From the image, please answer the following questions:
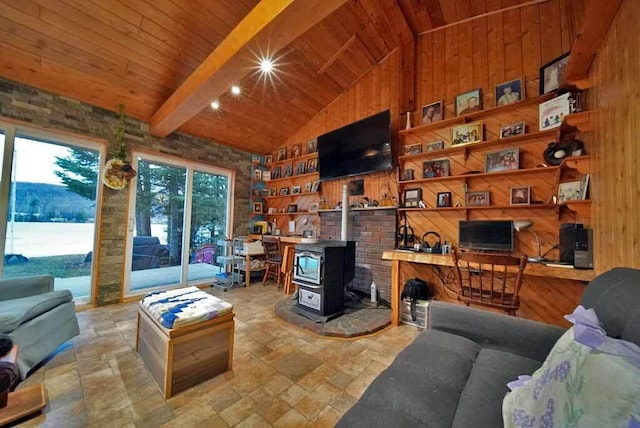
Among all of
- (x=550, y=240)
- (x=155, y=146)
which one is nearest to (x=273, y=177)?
(x=155, y=146)

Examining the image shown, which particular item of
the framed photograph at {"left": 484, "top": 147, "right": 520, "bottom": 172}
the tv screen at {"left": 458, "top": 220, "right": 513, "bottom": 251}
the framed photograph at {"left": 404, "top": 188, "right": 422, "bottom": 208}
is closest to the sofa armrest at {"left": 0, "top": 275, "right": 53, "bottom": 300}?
the framed photograph at {"left": 404, "top": 188, "right": 422, "bottom": 208}

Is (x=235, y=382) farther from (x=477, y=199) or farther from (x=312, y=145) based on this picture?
(x=312, y=145)

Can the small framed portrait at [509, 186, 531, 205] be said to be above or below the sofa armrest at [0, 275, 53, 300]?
above

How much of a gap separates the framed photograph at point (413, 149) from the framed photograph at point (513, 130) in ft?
2.98

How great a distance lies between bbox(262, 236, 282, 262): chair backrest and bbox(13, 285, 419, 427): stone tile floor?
1806 mm

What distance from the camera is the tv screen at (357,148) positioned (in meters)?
3.43

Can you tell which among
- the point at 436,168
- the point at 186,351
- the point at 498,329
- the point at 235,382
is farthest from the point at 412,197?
the point at 186,351

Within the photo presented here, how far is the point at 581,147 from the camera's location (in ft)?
7.14

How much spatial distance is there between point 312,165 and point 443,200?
242cm

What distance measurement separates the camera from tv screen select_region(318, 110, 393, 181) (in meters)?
3.43

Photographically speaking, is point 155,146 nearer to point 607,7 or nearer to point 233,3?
point 233,3

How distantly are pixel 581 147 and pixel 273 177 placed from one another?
4565 mm

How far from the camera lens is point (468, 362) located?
1293 millimetres

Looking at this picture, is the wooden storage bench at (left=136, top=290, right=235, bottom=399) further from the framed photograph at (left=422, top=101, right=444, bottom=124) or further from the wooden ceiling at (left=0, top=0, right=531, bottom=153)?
the framed photograph at (left=422, top=101, right=444, bottom=124)
